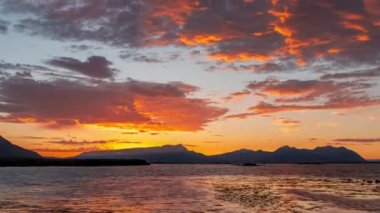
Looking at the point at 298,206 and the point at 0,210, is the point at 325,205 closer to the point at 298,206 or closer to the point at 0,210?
the point at 298,206

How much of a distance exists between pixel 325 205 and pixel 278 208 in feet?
23.5

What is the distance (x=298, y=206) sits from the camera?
49.7m

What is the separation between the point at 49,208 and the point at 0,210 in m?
4.97

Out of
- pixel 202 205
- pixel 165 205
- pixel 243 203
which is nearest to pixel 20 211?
pixel 165 205

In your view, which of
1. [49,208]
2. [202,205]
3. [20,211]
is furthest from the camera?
[202,205]

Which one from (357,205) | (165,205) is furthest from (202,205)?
(357,205)

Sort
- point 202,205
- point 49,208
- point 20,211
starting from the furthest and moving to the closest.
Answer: point 202,205, point 49,208, point 20,211

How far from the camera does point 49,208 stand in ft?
153

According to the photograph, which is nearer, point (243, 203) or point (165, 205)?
point (165, 205)

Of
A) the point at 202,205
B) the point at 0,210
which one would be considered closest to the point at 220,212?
the point at 202,205

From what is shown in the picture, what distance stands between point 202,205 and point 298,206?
1063 centimetres

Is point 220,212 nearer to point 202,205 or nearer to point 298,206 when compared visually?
point 202,205

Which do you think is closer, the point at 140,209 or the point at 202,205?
the point at 140,209

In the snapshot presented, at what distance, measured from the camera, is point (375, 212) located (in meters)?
44.6
